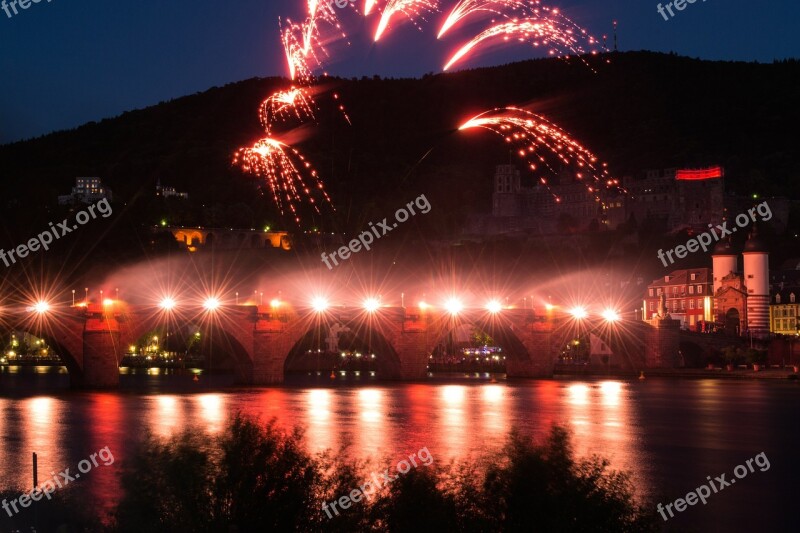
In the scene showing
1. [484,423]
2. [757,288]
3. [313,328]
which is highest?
[757,288]

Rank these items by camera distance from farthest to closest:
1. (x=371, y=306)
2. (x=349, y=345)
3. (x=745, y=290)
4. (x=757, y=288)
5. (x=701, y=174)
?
(x=701, y=174), (x=349, y=345), (x=745, y=290), (x=757, y=288), (x=371, y=306)

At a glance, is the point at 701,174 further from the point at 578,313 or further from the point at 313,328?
the point at 313,328

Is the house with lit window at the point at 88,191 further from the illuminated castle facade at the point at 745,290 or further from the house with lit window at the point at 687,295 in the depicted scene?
the illuminated castle facade at the point at 745,290

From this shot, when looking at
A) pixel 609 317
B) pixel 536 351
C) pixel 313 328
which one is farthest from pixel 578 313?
pixel 313 328

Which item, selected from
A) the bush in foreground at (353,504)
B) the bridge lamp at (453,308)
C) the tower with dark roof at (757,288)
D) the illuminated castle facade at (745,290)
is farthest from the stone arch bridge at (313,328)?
the bush in foreground at (353,504)

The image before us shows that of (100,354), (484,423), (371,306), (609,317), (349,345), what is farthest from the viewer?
(349,345)

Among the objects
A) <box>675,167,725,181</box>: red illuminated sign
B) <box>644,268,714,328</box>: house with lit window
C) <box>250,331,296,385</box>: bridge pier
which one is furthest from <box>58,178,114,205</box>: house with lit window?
<box>250,331,296,385</box>: bridge pier

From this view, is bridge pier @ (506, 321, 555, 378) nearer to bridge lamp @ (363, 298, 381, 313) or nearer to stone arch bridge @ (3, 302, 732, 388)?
stone arch bridge @ (3, 302, 732, 388)

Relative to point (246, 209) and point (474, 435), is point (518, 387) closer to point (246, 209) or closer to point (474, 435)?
point (474, 435)

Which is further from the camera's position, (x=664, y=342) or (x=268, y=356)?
(x=664, y=342)
